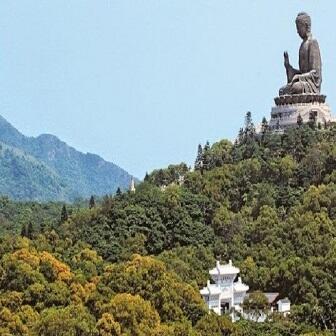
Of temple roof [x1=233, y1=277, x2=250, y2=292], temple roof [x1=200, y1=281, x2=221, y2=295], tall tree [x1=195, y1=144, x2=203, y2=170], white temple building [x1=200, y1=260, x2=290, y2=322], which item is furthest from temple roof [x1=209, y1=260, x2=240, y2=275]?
tall tree [x1=195, y1=144, x2=203, y2=170]

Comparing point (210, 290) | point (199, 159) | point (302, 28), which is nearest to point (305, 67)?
point (302, 28)

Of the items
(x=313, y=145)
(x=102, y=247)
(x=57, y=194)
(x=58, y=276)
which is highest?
(x=57, y=194)

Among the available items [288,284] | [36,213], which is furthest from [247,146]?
[36,213]

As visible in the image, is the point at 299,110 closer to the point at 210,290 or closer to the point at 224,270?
the point at 224,270

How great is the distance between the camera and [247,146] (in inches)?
1799

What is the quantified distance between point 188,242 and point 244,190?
4.18 metres

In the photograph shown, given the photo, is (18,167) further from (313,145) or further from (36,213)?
(313,145)

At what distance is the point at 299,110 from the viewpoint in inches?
1858

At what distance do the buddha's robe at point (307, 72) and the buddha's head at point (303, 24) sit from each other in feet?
0.93

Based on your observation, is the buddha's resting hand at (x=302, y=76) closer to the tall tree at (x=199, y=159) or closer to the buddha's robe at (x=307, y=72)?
the buddha's robe at (x=307, y=72)

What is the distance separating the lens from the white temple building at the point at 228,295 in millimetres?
32000

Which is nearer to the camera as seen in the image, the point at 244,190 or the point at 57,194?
the point at 244,190

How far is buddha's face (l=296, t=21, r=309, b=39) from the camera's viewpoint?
4878cm

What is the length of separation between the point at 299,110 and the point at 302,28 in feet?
13.6
